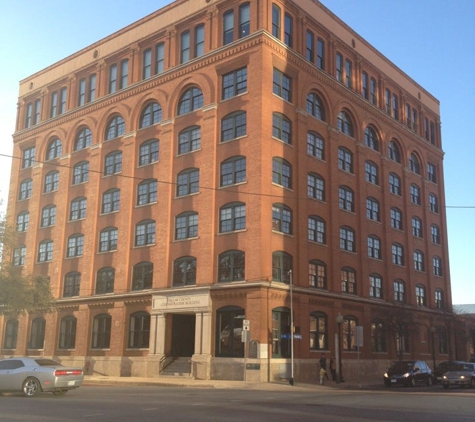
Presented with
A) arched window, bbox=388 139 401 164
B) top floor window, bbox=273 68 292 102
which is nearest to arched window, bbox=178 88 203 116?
top floor window, bbox=273 68 292 102

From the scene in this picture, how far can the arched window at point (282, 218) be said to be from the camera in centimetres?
4003

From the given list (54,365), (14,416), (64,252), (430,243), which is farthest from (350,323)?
(14,416)

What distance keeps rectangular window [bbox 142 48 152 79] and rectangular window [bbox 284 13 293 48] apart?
11562 mm

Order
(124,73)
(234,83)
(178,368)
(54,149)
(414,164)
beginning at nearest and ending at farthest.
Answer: (178,368) < (234,83) < (124,73) < (54,149) < (414,164)

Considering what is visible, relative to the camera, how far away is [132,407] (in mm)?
18422

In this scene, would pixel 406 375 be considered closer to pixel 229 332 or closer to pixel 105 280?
pixel 229 332

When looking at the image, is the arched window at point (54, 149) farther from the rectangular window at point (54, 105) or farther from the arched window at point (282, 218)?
the arched window at point (282, 218)

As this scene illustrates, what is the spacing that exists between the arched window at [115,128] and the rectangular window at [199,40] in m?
9.19

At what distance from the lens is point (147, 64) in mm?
49375

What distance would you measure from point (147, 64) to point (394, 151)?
23.8 m

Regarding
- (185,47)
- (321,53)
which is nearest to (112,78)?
(185,47)

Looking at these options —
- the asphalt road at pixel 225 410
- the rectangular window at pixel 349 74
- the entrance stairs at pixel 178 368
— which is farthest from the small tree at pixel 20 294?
the rectangular window at pixel 349 74

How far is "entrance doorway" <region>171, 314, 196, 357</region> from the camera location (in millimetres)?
42719

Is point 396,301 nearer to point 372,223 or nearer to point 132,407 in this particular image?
point 372,223
